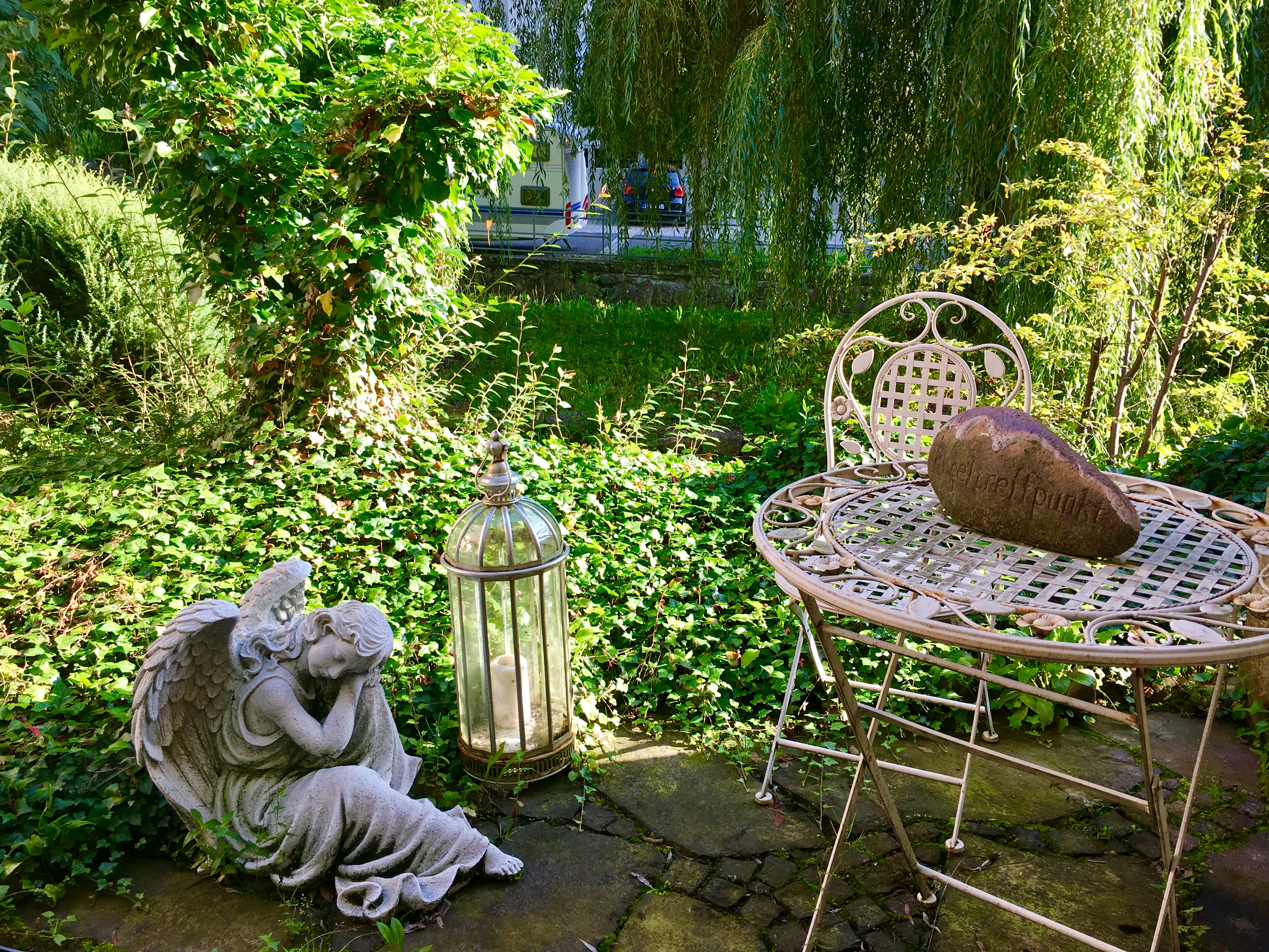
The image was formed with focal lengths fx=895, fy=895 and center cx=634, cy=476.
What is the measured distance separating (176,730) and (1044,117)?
4.51 metres

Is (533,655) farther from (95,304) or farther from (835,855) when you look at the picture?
(95,304)

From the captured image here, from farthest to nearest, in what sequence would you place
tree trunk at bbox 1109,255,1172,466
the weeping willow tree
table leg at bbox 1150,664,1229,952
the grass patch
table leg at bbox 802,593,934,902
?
the grass patch < the weeping willow tree < tree trunk at bbox 1109,255,1172,466 < table leg at bbox 802,593,934,902 < table leg at bbox 1150,664,1229,952

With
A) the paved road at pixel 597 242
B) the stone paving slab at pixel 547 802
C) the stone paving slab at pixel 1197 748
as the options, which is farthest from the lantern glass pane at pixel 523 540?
the paved road at pixel 597 242

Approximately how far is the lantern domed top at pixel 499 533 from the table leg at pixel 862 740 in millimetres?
959

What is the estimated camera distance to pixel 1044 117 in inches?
173

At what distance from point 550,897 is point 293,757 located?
2.52 ft

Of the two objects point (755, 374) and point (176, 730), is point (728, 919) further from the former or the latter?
point (755, 374)

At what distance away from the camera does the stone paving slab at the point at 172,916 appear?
2.16 m

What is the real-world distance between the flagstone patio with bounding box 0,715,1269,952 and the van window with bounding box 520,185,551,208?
34.5ft

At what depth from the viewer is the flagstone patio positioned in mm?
2197

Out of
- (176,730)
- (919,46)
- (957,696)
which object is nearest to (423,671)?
(176,730)

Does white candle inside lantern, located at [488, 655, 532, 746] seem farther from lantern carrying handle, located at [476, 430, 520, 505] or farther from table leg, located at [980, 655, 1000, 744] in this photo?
table leg, located at [980, 655, 1000, 744]

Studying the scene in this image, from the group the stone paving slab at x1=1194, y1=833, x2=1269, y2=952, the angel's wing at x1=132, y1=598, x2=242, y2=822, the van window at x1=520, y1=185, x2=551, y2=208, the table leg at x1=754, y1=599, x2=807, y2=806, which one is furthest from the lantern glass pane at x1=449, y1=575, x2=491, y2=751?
the van window at x1=520, y1=185, x2=551, y2=208

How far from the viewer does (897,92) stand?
536 cm
